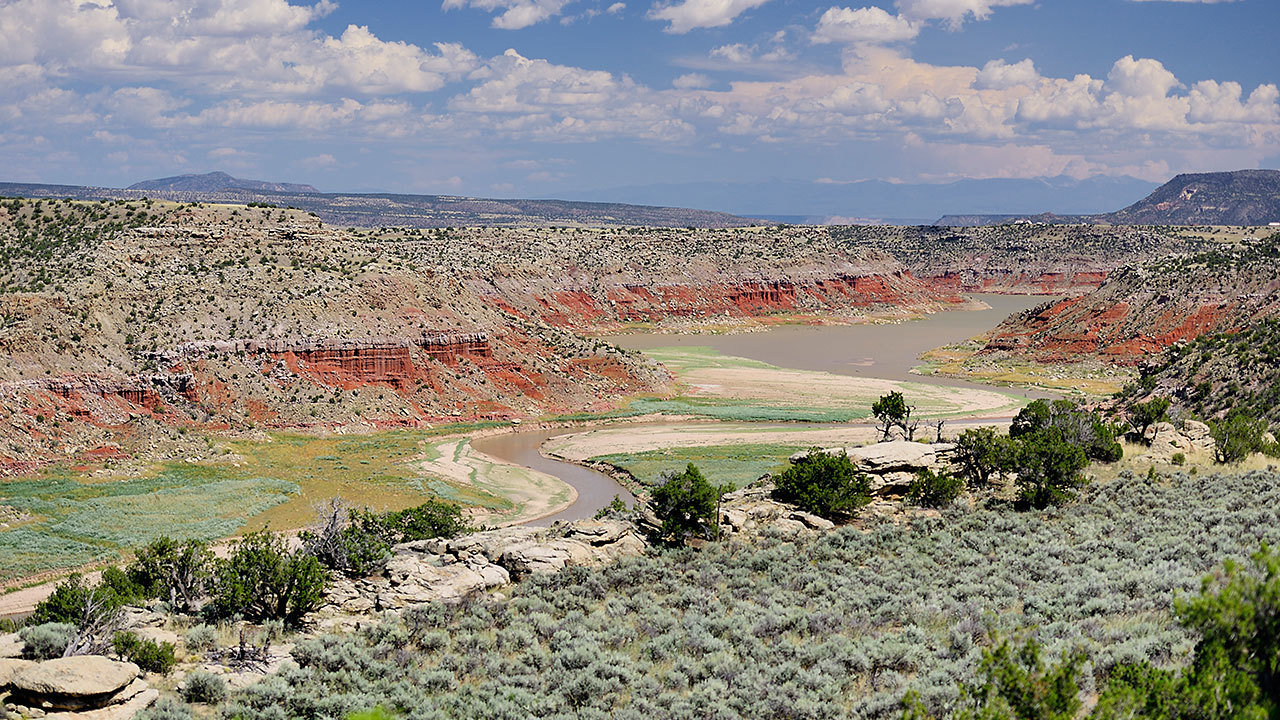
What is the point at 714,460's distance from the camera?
5312cm

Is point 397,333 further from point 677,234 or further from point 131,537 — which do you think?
point 677,234

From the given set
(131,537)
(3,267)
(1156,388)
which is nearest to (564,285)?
(3,267)

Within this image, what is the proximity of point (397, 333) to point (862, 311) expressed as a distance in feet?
310

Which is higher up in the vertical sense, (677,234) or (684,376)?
(677,234)

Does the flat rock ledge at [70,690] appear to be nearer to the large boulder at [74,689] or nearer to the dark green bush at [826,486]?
the large boulder at [74,689]

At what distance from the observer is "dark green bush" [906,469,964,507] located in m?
26.5

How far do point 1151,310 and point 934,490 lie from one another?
79.3 metres

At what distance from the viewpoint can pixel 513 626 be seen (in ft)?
57.6

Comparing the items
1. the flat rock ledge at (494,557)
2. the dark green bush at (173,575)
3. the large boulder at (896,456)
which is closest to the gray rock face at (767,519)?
the flat rock ledge at (494,557)

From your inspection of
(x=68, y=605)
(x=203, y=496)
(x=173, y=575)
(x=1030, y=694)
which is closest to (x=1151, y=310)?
(x=203, y=496)

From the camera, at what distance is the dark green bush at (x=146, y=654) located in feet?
49.8

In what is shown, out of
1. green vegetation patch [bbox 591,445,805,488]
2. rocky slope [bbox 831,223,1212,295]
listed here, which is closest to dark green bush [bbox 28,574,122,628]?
green vegetation patch [bbox 591,445,805,488]

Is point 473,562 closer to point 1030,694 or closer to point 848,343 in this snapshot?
point 1030,694

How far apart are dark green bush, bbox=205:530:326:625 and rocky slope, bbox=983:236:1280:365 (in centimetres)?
7871
